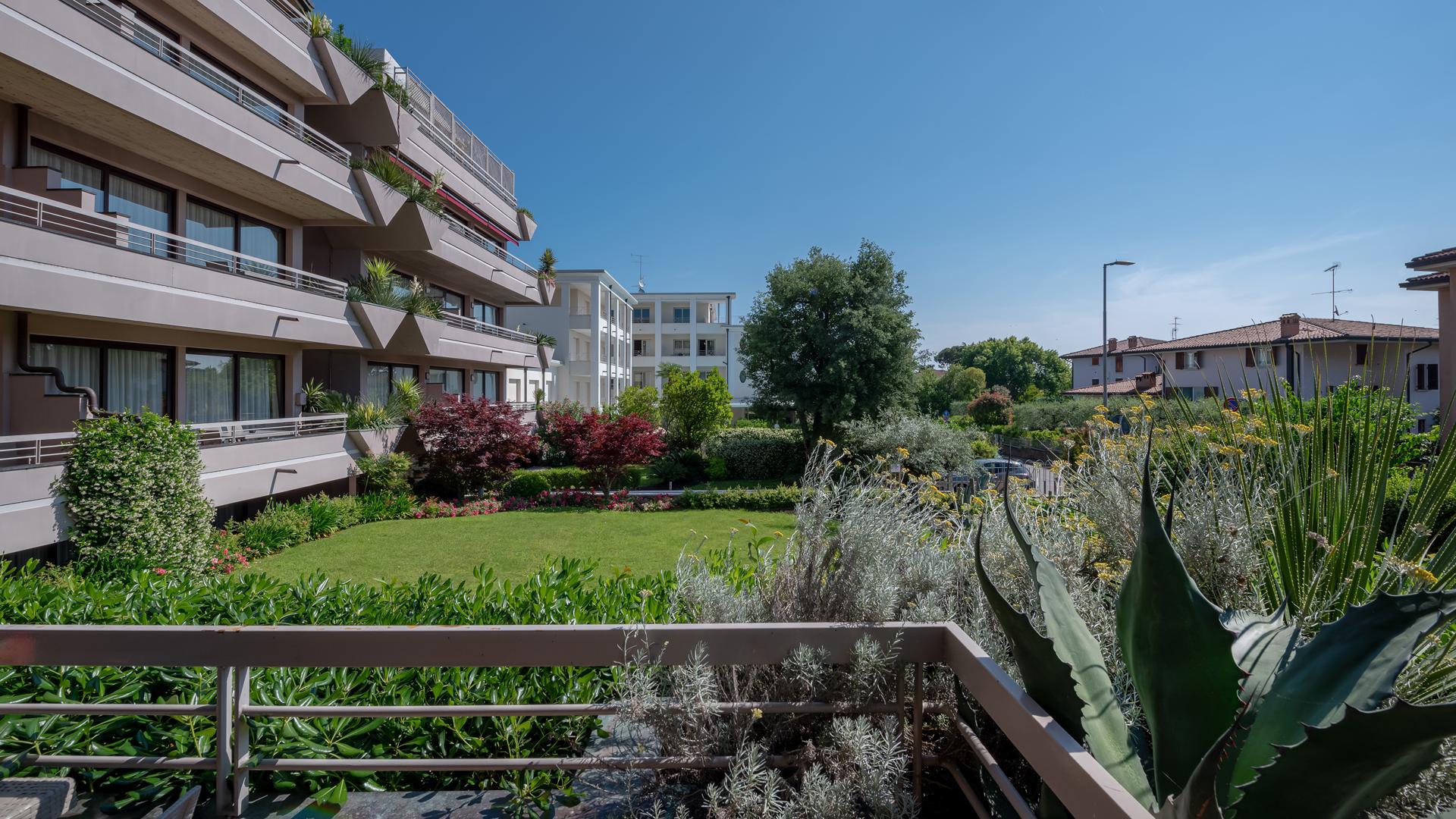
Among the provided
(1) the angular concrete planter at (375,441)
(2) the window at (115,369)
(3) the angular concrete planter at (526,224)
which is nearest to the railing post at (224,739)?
(2) the window at (115,369)

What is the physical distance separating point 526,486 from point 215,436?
25.9ft

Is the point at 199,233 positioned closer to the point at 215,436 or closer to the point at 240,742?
the point at 215,436

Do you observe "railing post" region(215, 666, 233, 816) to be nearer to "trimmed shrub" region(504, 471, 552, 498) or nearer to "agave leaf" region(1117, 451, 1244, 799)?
"agave leaf" region(1117, 451, 1244, 799)

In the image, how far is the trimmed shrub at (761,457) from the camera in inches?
945

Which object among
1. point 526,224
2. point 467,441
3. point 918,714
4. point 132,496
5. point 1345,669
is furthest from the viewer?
point 526,224

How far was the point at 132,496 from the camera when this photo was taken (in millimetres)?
8812

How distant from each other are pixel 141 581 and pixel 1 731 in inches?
90.0

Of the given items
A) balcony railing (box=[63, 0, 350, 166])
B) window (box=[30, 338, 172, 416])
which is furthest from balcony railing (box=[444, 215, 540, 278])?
window (box=[30, 338, 172, 416])

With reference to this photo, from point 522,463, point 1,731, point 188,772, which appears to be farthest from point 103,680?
point 522,463

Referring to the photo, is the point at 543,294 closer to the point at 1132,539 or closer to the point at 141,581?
the point at 141,581

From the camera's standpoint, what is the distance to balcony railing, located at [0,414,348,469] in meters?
8.48

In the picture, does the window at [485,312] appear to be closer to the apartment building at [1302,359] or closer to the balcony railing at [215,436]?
the balcony railing at [215,436]

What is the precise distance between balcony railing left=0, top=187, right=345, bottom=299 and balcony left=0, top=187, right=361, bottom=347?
0.02 meters

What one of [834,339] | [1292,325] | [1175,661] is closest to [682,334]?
[834,339]
